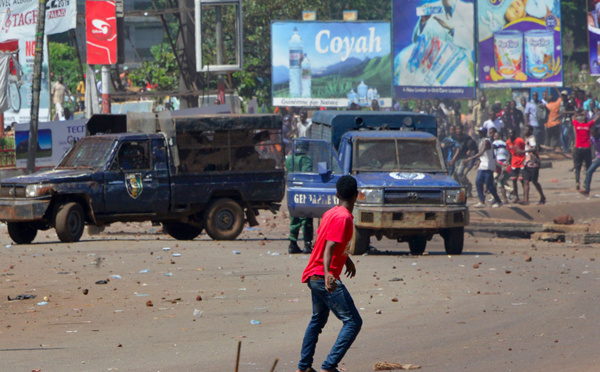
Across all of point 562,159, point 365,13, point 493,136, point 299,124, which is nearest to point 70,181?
point 493,136

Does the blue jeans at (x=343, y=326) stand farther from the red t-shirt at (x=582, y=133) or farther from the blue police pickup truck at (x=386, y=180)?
the red t-shirt at (x=582, y=133)

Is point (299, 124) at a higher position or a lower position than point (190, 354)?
higher

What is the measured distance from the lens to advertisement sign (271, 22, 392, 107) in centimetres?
4297

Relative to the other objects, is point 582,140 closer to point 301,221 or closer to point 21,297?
point 301,221

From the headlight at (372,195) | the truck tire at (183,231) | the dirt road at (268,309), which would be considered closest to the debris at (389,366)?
the dirt road at (268,309)

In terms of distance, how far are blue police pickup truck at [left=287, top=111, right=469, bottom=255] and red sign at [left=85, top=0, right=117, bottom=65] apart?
1008cm

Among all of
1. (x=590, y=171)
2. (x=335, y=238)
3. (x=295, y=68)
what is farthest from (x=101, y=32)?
(x=335, y=238)

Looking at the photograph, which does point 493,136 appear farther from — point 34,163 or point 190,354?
point 190,354

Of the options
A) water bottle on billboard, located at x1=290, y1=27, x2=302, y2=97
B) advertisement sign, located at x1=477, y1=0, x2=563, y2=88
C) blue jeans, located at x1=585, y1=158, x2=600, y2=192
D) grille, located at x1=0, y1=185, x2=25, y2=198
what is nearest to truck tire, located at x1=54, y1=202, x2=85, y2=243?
grille, located at x1=0, y1=185, x2=25, y2=198

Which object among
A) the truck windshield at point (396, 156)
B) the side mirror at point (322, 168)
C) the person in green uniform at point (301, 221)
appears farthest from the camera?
the person in green uniform at point (301, 221)

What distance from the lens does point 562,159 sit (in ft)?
116

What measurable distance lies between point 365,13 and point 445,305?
4355 centimetres

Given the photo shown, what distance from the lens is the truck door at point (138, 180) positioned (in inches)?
701

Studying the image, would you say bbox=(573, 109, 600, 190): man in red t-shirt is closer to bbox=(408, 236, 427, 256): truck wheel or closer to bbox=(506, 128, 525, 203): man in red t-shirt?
bbox=(506, 128, 525, 203): man in red t-shirt
